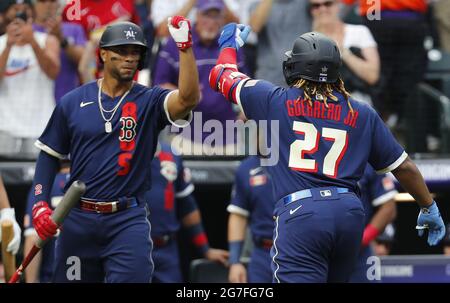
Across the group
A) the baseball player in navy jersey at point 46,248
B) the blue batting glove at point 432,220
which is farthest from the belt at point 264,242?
the blue batting glove at point 432,220

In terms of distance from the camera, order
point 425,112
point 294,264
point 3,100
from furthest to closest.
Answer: point 425,112, point 3,100, point 294,264

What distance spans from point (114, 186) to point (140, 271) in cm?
56

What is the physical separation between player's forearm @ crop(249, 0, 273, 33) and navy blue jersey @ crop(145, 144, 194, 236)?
1889 mm

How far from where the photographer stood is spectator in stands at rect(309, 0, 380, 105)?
9.56m

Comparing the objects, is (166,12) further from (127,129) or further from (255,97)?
(255,97)

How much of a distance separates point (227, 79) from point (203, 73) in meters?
3.19

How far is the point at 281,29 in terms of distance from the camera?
392 inches

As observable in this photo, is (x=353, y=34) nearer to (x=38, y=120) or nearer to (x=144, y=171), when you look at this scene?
(x=38, y=120)

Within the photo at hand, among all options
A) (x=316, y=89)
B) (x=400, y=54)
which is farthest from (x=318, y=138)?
(x=400, y=54)

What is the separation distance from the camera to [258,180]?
8633 mm

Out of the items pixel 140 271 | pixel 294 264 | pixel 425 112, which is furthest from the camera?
pixel 425 112
